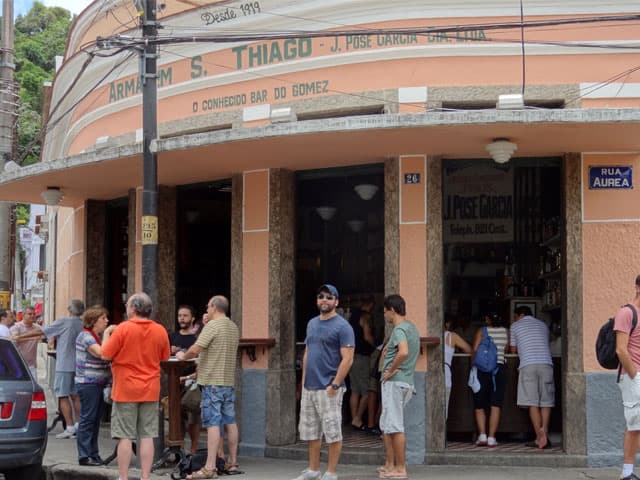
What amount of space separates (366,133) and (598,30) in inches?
127

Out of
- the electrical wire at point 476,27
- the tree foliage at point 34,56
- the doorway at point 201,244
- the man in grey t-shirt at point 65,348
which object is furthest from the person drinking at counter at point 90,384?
the tree foliage at point 34,56

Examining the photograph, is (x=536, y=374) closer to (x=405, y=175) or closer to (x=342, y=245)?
(x=405, y=175)

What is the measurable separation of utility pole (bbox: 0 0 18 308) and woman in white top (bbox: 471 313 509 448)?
908 cm

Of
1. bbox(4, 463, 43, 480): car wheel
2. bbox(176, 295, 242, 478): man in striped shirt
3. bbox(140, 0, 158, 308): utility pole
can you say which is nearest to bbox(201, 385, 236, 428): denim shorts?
bbox(176, 295, 242, 478): man in striped shirt

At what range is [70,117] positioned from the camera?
16609 millimetres

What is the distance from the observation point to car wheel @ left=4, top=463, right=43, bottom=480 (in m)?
9.49

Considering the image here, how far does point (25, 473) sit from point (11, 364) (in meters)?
1.06

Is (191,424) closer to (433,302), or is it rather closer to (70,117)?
(433,302)

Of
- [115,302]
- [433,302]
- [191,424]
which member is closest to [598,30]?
[433,302]

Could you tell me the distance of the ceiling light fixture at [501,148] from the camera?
10.1 metres

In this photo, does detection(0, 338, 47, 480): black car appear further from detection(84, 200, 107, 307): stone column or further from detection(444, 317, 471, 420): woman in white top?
detection(84, 200, 107, 307): stone column

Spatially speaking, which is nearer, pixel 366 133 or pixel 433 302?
pixel 366 133

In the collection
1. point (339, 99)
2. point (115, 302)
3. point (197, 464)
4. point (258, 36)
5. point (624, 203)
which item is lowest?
point (197, 464)

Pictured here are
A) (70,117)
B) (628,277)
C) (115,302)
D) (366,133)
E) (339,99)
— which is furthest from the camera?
(70,117)
